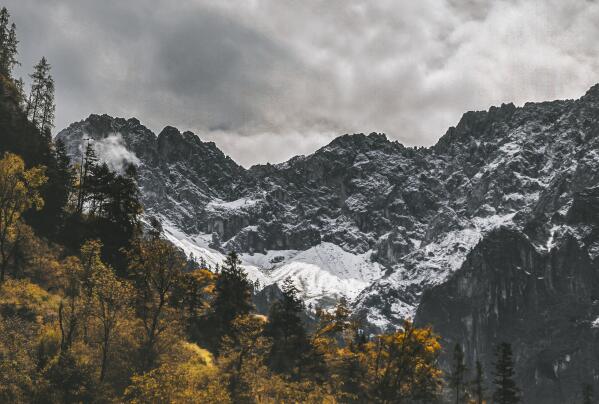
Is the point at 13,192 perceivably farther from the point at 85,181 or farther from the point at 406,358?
the point at 406,358

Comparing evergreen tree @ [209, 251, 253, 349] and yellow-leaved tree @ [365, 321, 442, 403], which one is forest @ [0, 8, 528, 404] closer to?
yellow-leaved tree @ [365, 321, 442, 403]

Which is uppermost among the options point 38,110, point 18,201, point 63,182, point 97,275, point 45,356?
point 38,110

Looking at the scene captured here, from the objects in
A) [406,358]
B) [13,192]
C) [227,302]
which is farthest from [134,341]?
[227,302]

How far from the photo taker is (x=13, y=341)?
4391 cm

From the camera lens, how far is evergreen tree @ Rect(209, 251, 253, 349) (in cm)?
7806

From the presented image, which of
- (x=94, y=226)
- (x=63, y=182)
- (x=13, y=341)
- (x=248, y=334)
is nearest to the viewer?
(x=13, y=341)

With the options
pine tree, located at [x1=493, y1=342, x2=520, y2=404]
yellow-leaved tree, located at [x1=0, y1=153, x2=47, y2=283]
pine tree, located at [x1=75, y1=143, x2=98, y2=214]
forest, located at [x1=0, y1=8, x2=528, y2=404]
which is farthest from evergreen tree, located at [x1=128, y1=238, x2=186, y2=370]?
pine tree, located at [x1=493, y1=342, x2=520, y2=404]

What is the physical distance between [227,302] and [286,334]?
374 inches

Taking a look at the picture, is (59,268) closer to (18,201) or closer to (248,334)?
(18,201)

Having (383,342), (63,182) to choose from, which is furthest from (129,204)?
(383,342)

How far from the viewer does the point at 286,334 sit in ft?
252

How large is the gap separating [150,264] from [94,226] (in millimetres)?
28407

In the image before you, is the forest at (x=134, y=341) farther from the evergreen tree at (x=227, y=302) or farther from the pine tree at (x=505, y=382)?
the pine tree at (x=505, y=382)

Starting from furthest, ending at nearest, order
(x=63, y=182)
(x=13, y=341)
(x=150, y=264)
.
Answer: (x=63, y=182)
(x=150, y=264)
(x=13, y=341)
